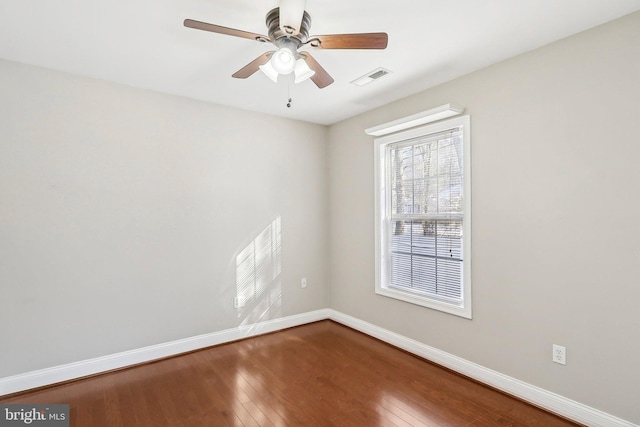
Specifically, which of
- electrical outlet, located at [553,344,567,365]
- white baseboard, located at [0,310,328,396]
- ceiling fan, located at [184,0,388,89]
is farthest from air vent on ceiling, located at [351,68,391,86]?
white baseboard, located at [0,310,328,396]

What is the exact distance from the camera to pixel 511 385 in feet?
8.23

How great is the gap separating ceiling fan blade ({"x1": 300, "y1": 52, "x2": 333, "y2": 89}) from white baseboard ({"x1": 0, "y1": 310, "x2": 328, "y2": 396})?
278 cm

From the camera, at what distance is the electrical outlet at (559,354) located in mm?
2264

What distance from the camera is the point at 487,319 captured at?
2697 mm

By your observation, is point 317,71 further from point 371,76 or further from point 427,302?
point 427,302

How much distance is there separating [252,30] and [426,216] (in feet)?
7.42

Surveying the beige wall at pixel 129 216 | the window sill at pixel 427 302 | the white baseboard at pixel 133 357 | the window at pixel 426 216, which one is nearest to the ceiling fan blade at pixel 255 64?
the beige wall at pixel 129 216

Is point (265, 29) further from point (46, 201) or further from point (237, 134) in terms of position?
point (46, 201)

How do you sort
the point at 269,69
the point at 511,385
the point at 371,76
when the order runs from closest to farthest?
the point at 269,69 < the point at 511,385 < the point at 371,76

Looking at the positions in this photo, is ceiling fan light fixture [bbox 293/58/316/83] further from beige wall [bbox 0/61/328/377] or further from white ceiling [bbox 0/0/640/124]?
beige wall [bbox 0/61/328/377]

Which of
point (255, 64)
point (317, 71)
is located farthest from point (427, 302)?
point (255, 64)

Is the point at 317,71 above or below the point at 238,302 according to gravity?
above

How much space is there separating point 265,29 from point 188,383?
9.22 ft

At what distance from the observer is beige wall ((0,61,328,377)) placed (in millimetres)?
2600
